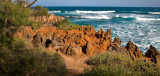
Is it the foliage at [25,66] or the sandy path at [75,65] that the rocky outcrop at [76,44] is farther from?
the foliage at [25,66]

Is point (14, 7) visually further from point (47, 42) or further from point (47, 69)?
point (47, 42)

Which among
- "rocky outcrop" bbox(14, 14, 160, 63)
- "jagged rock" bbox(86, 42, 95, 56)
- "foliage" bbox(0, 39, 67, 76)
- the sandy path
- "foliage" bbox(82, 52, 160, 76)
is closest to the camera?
"foliage" bbox(0, 39, 67, 76)

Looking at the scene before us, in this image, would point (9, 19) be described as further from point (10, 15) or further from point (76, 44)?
point (76, 44)

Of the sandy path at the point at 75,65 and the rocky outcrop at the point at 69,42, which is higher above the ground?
the rocky outcrop at the point at 69,42

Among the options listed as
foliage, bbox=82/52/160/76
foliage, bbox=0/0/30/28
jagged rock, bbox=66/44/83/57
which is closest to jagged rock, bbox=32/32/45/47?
jagged rock, bbox=66/44/83/57

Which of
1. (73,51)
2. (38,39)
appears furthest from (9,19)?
(73,51)

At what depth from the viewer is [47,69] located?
4.48 m

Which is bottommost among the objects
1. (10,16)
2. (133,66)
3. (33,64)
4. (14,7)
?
(133,66)

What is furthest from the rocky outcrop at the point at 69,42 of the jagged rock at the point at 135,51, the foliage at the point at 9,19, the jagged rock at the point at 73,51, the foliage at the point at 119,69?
the foliage at the point at 9,19

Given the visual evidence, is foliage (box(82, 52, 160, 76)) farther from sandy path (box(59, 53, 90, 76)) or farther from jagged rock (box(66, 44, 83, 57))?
jagged rock (box(66, 44, 83, 57))

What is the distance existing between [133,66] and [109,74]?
149 centimetres

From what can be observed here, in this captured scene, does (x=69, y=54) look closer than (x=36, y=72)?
No

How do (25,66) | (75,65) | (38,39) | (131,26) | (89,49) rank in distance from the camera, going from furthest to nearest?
(131,26) < (38,39) < (89,49) < (75,65) < (25,66)

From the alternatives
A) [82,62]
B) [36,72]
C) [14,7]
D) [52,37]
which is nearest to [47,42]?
[52,37]
